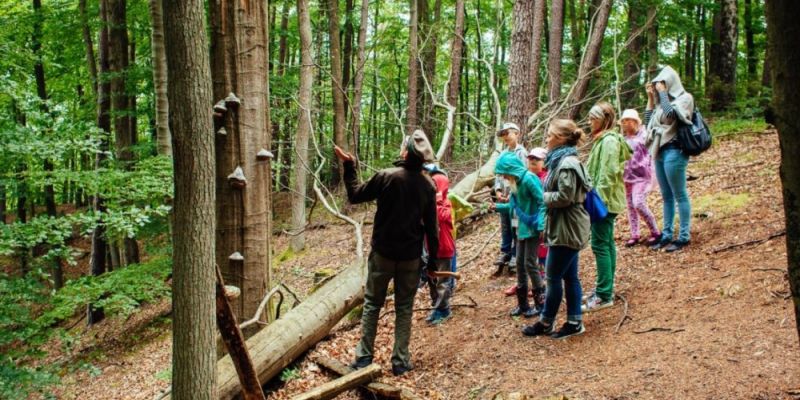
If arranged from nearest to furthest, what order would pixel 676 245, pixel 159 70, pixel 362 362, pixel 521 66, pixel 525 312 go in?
pixel 362 362
pixel 525 312
pixel 676 245
pixel 159 70
pixel 521 66

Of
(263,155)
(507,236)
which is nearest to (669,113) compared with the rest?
(507,236)

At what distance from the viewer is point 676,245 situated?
20.8 ft

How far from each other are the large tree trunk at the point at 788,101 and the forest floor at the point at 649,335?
7.01 ft

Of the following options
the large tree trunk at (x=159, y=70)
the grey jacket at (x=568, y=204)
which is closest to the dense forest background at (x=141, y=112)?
the large tree trunk at (x=159, y=70)

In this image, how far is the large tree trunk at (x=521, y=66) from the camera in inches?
368

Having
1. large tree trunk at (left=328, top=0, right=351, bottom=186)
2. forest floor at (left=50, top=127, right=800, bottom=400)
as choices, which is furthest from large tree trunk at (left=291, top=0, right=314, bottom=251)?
forest floor at (left=50, top=127, right=800, bottom=400)

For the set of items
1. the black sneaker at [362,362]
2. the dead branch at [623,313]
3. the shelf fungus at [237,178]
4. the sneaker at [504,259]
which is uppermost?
the shelf fungus at [237,178]

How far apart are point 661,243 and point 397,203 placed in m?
3.80

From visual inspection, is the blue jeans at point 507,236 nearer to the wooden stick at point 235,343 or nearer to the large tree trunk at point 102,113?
the wooden stick at point 235,343

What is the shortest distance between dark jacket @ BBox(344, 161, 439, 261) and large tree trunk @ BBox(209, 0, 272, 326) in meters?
1.04

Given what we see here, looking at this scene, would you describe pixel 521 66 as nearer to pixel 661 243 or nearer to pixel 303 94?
pixel 661 243

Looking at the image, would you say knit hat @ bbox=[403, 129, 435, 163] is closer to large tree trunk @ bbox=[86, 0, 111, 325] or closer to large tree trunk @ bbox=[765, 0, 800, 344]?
large tree trunk @ bbox=[765, 0, 800, 344]

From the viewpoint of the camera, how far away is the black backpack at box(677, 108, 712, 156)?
229 inches

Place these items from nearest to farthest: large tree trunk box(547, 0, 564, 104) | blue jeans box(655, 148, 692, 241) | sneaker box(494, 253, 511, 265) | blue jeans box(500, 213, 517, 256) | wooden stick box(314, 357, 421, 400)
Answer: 1. wooden stick box(314, 357, 421, 400)
2. blue jeans box(655, 148, 692, 241)
3. blue jeans box(500, 213, 517, 256)
4. sneaker box(494, 253, 511, 265)
5. large tree trunk box(547, 0, 564, 104)
